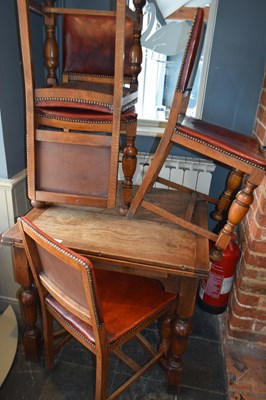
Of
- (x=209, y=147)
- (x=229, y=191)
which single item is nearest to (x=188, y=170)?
(x=229, y=191)

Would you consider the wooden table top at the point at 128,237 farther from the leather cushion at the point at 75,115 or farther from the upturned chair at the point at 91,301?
the leather cushion at the point at 75,115

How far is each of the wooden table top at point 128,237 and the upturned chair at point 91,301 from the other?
5.7 inches

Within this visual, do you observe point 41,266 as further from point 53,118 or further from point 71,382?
point 71,382

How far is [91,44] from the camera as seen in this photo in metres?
1.51

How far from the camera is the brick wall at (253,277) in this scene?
1456 millimetres

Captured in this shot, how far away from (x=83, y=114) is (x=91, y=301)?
67cm

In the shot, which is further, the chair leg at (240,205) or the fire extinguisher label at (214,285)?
the fire extinguisher label at (214,285)

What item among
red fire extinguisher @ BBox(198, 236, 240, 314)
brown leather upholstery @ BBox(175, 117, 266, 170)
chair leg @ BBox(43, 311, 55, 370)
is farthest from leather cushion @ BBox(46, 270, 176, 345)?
brown leather upholstery @ BBox(175, 117, 266, 170)

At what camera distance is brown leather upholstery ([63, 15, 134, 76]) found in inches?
58.2

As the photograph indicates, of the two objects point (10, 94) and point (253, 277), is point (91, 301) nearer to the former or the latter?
point (253, 277)

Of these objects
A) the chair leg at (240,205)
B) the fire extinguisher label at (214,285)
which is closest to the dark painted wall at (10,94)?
the chair leg at (240,205)

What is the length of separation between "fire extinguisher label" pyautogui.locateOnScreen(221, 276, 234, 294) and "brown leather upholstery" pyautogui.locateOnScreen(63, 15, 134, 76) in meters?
1.17

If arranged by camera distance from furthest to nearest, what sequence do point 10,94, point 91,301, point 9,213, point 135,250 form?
point 9,213 < point 10,94 < point 135,250 < point 91,301

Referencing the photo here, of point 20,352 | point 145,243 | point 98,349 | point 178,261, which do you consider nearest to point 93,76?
point 145,243
